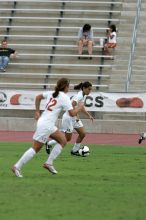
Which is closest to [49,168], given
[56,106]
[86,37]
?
[56,106]

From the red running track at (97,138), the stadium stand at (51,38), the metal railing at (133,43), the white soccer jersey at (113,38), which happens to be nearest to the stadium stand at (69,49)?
the stadium stand at (51,38)

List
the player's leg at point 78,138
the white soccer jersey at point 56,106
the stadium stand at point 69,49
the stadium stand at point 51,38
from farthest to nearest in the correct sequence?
the stadium stand at point 51,38 < the stadium stand at point 69,49 < the player's leg at point 78,138 < the white soccer jersey at point 56,106

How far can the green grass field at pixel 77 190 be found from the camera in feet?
38.4

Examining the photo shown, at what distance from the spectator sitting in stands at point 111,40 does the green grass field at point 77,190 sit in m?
14.8

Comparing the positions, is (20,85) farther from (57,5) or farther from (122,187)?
(122,187)

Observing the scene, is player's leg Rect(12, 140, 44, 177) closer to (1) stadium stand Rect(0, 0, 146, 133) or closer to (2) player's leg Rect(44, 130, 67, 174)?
(2) player's leg Rect(44, 130, 67, 174)

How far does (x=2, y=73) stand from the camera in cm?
3603

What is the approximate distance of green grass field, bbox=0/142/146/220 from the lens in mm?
11695

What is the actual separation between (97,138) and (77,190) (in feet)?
49.9

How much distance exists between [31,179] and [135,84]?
1910 cm

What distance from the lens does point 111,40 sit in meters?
36.1

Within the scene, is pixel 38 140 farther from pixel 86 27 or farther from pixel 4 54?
pixel 86 27

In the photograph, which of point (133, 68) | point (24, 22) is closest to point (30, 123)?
point (133, 68)

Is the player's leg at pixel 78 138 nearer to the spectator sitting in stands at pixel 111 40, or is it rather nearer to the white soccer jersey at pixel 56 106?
the white soccer jersey at pixel 56 106
